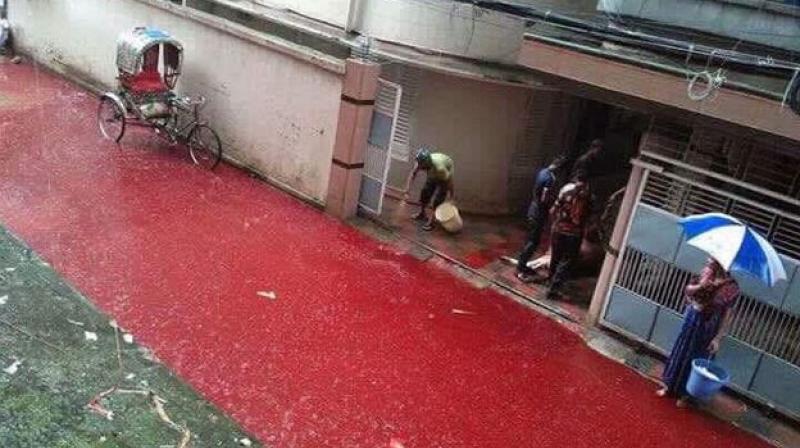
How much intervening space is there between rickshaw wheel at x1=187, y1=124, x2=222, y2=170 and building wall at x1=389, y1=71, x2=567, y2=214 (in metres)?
2.99

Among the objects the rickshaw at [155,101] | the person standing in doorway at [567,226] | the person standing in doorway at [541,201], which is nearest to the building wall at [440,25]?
the person standing in doorway at [541,201]

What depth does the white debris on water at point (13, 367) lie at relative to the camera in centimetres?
580

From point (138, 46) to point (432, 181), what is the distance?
525 centimetres

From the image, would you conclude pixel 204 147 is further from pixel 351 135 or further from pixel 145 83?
pixel 351 135

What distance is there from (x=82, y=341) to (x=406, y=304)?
138 inches

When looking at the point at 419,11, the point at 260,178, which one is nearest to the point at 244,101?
the point at 260,178

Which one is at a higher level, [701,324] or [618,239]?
[618,239]

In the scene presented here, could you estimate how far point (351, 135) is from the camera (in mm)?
9812

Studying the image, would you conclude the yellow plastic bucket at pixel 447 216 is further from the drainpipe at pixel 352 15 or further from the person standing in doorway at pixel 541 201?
the drainpipe at pixel 352 15

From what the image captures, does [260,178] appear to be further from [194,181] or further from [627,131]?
[627,131]

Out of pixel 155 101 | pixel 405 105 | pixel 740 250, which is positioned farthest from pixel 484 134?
pixel 740 250

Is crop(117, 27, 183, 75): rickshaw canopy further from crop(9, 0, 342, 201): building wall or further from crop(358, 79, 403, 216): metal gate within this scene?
crop(358, 79, 403, 216): metal gate

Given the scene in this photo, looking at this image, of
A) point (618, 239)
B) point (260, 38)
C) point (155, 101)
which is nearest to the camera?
point (618, 239)

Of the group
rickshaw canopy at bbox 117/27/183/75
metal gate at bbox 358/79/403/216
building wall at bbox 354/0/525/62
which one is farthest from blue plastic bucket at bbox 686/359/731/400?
rickshaw canopy at bbox 117/27/183/75
